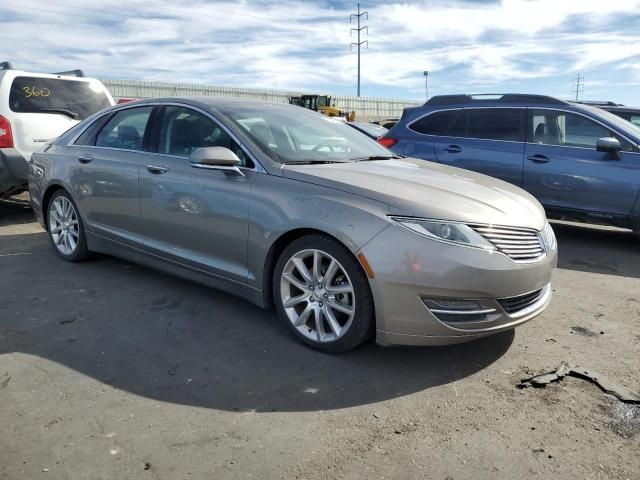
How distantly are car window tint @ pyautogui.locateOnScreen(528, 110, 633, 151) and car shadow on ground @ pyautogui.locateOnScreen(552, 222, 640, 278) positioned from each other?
1.18 metres

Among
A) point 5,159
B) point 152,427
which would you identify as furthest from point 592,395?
point 5,159

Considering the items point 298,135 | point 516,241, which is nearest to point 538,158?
point 298,135

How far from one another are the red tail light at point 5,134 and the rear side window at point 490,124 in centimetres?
564

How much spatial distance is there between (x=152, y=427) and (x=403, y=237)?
5.30ft

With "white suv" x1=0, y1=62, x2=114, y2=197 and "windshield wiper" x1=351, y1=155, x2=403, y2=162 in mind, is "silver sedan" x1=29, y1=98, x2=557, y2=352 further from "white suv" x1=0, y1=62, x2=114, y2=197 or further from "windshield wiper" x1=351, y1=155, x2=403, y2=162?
"white suv" x1=0, y1=62, x2=114, y2=197

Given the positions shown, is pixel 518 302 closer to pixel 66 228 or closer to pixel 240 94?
pixel 66 228

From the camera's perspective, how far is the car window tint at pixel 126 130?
4680 millimetres

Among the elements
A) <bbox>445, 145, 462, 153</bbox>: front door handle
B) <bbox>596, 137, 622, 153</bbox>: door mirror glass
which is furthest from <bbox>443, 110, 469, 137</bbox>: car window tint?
<bbox>596, 137, 622, 153</bbox>: door mirror glass

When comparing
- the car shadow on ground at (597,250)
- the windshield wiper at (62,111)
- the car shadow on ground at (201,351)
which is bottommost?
the car shadow on ground at (597,250)

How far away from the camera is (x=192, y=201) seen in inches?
158

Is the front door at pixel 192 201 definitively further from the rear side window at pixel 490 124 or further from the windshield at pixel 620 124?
the windshield at pixel 620 124

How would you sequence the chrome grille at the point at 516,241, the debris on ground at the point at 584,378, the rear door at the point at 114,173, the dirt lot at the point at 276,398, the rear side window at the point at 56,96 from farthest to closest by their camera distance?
the rear side window at the point at 56,96, the rear door at the point at 114,173, the chrome grille at the point at 516,241, the debris on ground at the point at 584,378, the dirt lot at the point at 276,398

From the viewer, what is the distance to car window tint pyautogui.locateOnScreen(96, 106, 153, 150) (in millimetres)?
4680

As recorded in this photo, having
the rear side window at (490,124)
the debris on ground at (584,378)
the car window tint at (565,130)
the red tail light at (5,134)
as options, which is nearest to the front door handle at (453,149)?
the rear side window at (490,124)
